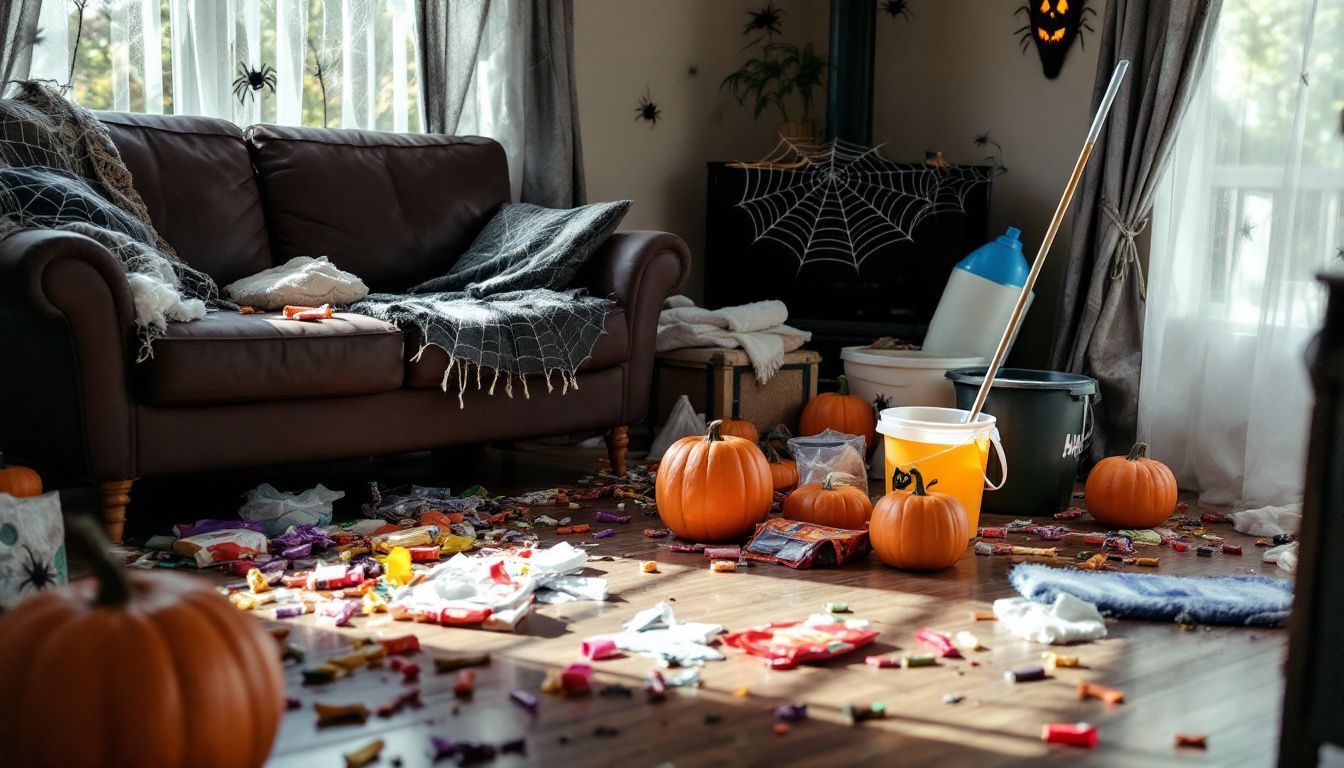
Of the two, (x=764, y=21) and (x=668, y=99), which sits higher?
(x=764, y=21)

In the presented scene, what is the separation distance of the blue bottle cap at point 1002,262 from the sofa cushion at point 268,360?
1.82 meters

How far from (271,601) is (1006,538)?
1.64 m

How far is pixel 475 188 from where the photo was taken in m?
3.83

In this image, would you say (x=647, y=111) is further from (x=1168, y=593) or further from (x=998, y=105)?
(x=1168, y=593)

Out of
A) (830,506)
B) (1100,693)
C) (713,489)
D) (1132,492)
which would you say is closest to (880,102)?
(1132,492)

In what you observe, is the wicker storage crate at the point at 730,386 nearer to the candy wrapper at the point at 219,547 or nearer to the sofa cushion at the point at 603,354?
the sofa cushion at the point at 603,354

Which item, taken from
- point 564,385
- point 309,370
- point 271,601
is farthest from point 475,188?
point 271,601

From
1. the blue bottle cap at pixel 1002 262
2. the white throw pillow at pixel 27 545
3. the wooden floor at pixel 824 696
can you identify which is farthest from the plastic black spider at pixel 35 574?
the blue bottle cap at pixel 1002 262

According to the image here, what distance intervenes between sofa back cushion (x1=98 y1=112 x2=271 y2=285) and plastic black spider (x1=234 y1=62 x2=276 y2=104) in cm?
25

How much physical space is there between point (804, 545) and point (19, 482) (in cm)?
153

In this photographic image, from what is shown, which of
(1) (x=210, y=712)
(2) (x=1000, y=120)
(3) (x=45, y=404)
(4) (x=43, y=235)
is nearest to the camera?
(1) (x=210, y=712)

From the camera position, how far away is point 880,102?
490 centimetres

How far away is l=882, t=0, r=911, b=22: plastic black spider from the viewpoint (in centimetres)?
476

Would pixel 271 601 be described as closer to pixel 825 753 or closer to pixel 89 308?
pixel 89 308
